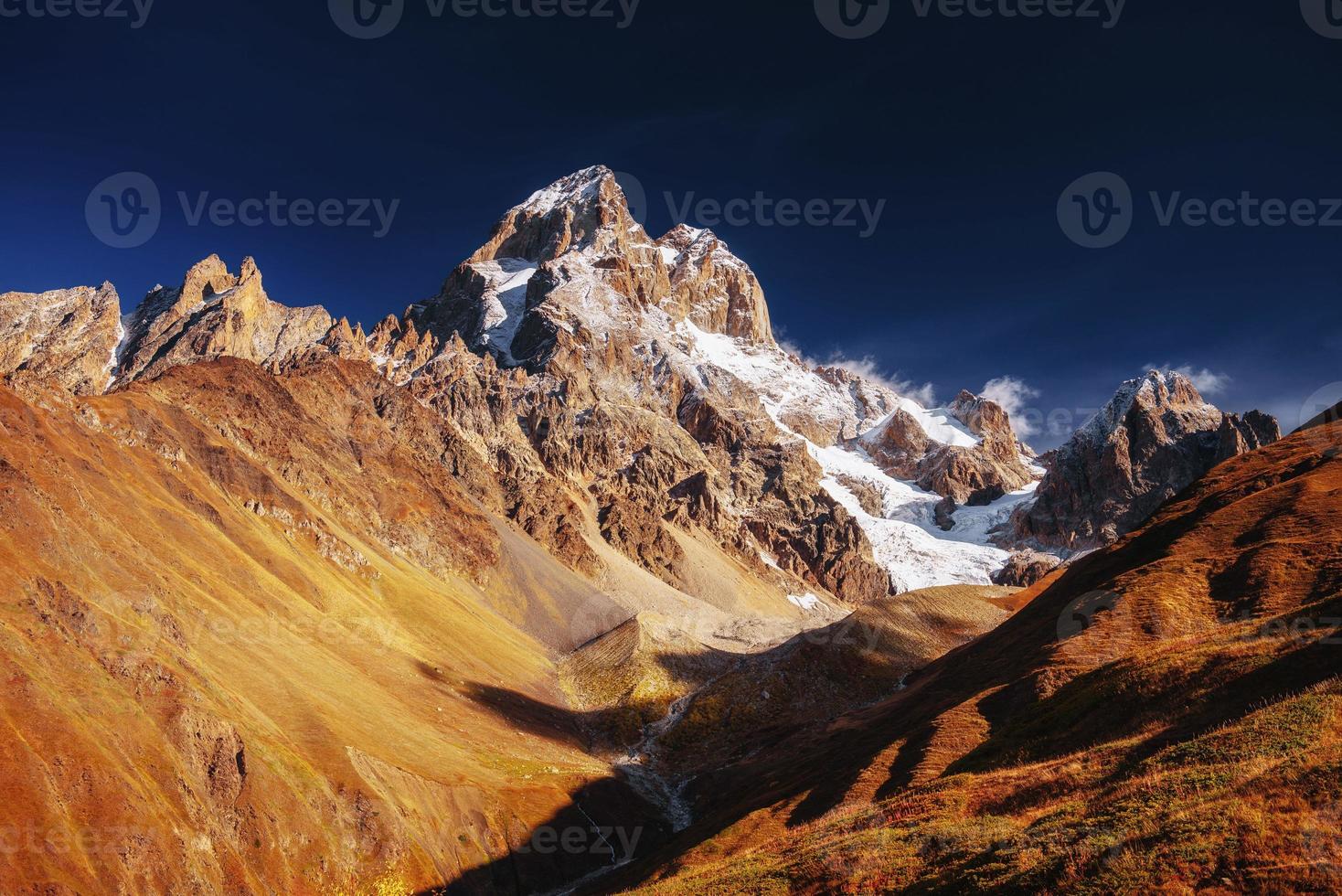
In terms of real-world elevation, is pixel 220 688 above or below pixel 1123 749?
above

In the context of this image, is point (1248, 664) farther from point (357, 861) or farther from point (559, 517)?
point (559, 517)

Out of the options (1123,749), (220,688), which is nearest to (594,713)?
(220,688)

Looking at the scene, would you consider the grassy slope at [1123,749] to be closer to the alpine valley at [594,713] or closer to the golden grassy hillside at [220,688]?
the alpine valley at [594,713]

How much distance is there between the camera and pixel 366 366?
188250mm

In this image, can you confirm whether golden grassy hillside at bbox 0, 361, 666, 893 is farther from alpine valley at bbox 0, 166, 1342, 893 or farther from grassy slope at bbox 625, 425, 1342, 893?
grassy slope at bbox 625, 425, 1342, 893

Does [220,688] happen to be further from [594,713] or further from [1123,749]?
[594,713]

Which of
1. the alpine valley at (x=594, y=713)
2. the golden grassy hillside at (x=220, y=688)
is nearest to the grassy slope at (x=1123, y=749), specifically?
the alpine valley at (x=594, y=713)

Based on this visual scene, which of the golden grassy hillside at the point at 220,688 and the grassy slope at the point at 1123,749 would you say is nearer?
the grassy slope at the point at 1123,749

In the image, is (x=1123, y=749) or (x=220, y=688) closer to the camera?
(x=1123, y=749)

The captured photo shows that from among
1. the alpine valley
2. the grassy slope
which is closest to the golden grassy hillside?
the alpine valley

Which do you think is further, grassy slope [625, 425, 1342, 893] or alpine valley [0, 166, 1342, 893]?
alpine valley [0, 166, 1342, 893]

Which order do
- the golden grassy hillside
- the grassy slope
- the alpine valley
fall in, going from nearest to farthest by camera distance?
the grassy slope
the alpine valley
the golden grassy hillside

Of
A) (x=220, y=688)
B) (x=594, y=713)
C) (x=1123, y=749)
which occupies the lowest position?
(x=594, y=713)

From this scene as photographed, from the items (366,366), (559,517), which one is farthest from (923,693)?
(366,366)
